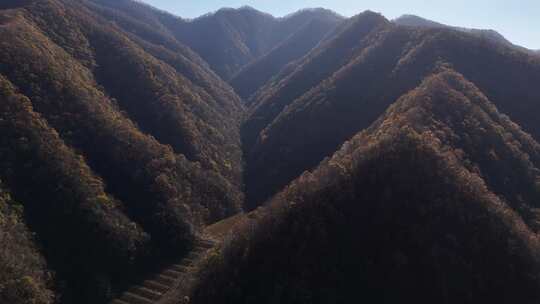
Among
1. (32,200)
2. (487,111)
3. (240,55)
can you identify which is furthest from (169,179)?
(240,55)

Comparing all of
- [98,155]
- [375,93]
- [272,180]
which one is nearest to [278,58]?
[375,93]

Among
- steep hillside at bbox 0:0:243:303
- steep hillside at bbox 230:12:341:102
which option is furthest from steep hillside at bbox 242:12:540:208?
steep hillside at bbox 230:12:341:102

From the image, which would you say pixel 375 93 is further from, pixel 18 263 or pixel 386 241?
pixel 18 263

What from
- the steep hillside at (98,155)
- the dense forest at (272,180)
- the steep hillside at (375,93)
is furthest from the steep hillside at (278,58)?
the steep hillside at (98,155)

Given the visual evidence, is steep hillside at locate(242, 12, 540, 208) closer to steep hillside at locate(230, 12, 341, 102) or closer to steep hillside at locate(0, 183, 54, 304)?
steep hillside at locate(0, 183, 54, 304)

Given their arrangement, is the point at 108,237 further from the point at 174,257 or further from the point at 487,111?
the point at 487,111
